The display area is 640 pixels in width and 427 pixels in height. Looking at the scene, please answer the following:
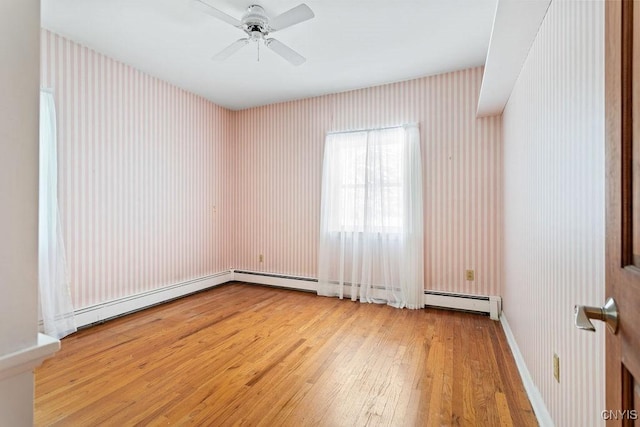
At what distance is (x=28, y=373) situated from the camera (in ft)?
2.06

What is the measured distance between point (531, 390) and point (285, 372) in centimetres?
151

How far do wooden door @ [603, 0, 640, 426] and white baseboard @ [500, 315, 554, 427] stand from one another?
1173 millimetres

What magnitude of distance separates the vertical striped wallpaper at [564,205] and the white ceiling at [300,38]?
0.87 m

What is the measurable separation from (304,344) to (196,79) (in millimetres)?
3153

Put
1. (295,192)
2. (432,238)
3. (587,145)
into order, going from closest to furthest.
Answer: (587,145)
(432,238)
(295,192)

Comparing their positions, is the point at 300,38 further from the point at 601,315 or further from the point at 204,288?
the point at 204,288

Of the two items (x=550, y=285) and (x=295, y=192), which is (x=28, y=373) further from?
(x=295, y=192)

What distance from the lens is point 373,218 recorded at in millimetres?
3602

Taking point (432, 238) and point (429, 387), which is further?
point (432, 238)

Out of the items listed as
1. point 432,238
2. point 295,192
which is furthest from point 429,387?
point 295,192

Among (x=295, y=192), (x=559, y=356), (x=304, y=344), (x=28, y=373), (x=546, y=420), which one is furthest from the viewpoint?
(x=295, y=192)

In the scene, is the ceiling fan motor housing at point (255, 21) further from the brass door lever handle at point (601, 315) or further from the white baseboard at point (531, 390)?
the white baseboard at point (531, 390)

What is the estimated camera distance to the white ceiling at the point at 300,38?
2.23 m

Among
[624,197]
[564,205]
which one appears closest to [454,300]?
[564,205]
